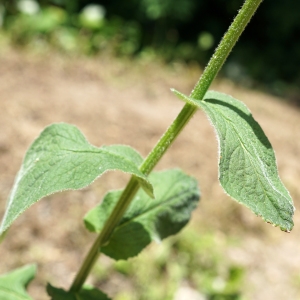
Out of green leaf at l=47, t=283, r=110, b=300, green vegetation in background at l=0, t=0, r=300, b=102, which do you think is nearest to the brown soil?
green vegetation in background at l=0, t=0, r=300, b=102

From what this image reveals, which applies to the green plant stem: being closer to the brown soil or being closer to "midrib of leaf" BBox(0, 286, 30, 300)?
"midrib of leaf" BBox(0, 286, 30, 300)

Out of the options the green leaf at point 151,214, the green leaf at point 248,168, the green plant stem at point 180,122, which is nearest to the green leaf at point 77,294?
the green plant stem at point 180,122

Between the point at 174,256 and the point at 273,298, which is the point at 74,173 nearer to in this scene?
the point at 174,256

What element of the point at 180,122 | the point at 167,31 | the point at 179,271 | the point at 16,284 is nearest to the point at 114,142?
the point at 179,271

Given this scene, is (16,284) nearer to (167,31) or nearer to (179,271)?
(179,271)

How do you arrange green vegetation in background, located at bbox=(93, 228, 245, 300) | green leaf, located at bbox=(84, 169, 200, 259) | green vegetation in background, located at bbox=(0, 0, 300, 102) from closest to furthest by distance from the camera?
green leaf, located at bbox=(84, 169, 200, 259) → green vegetation in background, located at bbox=(93, 228, 245, 300) → green vegetation in background, located at bbox=(0, 0, 300, 102)
